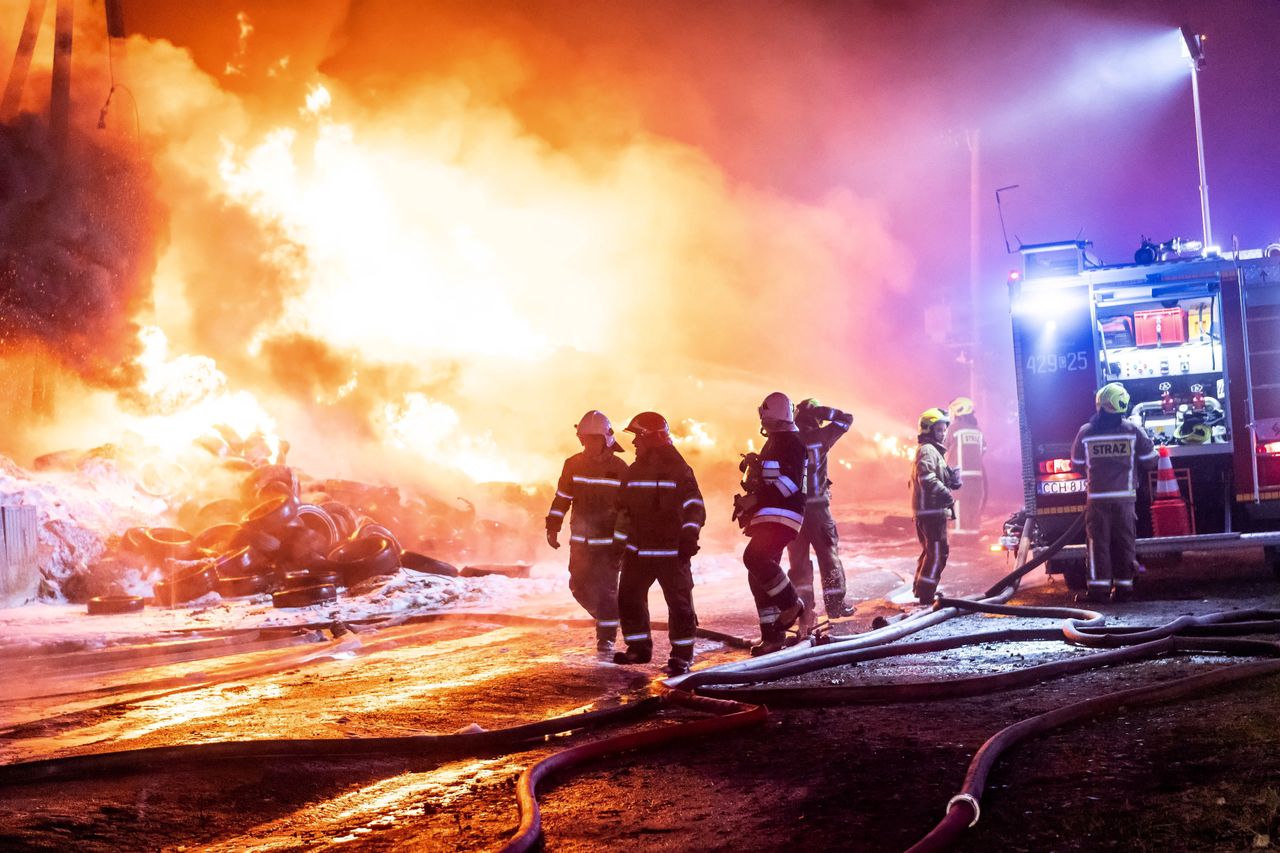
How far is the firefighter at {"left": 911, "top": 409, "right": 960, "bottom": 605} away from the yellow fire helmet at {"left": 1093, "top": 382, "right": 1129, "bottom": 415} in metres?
1.56

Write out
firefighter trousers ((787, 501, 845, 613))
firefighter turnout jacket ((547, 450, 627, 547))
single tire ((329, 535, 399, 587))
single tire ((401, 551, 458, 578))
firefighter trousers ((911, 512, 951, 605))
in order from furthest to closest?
single tire ((401, 551, 458, 578))
single tire ((329, 535, 399, 587))
firefighter trousers ((911, 512, 951, 605))
firefighter trousers ((787, 501, 845, 613))
firefighter turnout jacket ((547, 450, 627, 547))

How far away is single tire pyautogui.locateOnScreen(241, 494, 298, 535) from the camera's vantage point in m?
12.7

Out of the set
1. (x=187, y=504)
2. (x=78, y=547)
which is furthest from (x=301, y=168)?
(x=78, y=547)

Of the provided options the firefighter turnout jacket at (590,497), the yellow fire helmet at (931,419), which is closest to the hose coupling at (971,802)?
the firefighter turnout jacket at (590,497)

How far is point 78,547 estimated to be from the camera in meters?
12.6

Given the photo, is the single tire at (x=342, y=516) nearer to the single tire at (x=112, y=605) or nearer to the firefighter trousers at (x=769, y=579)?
the single tire at (x=112, y=605)

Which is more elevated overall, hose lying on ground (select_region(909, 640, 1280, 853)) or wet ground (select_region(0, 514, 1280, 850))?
hose lying on ground (select_region(909, 640, 1280, 853))

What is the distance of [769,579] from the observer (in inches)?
A: 273

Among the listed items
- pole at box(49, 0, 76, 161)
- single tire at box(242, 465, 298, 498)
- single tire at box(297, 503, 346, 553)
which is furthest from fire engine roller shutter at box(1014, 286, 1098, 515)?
pole at box(49, 0, 76, 161)

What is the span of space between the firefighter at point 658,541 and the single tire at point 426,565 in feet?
21.0

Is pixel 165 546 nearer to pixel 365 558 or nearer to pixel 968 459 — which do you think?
pixel 365 558

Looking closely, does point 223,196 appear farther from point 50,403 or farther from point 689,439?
point 689,439

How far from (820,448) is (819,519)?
0.61 metres

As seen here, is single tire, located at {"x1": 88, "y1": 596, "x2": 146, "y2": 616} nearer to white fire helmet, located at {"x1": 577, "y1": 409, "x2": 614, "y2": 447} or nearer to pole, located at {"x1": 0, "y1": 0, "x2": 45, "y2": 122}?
white fire helmet, located at {"x1": 577, "y1": 409, "x2": 614, "y2": 447}
